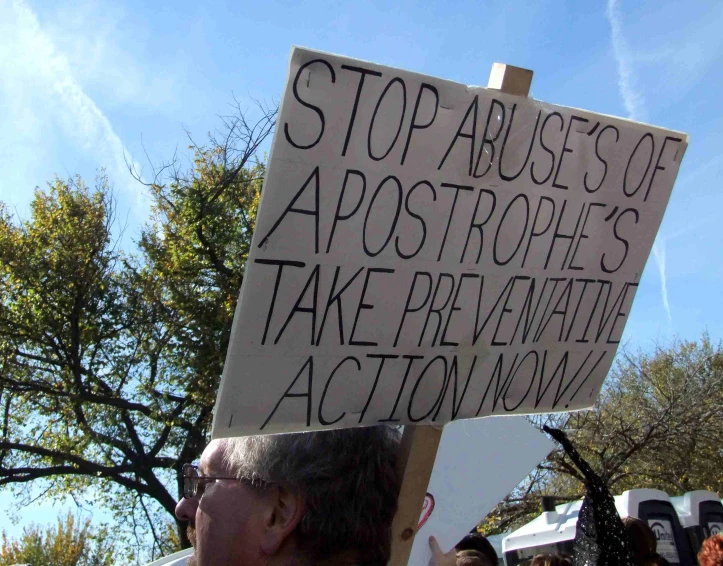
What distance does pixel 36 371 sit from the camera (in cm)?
A: 1495

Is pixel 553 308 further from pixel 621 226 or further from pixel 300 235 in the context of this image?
pixel 300 235

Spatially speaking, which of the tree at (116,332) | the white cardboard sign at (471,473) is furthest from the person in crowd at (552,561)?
the tree at (116,332)

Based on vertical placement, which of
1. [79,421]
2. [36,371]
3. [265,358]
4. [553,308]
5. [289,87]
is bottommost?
[265,358]

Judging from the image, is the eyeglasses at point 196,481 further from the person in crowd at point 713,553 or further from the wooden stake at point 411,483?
the person in crowd at point 713,553

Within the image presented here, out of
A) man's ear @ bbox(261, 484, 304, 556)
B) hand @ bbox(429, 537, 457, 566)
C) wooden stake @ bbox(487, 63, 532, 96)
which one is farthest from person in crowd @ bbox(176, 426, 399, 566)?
hand @ bbox(429, 537, 457, 566)

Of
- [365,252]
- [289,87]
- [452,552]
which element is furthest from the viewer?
[452,552]

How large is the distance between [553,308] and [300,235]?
84 centimetres

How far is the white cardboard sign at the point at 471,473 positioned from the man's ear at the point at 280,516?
133 centimetres

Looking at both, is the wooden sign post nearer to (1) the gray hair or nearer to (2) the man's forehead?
(1) the gray hair

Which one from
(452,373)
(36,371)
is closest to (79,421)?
(36,371)

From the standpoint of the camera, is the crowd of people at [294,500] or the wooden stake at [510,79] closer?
the crowd of people at [294,500]

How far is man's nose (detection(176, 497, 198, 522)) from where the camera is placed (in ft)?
5.92

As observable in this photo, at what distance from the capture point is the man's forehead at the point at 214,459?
179 centimetres

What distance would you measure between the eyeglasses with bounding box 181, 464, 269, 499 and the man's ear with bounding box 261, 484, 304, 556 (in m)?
0.04
